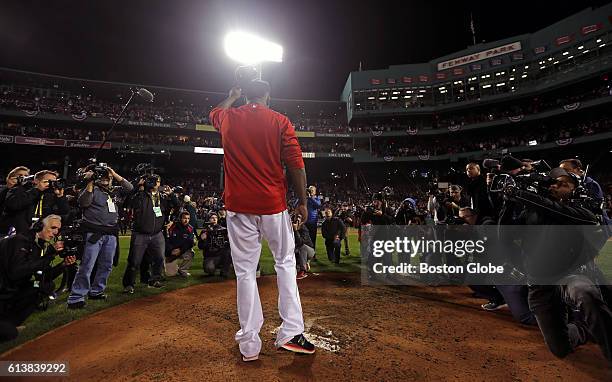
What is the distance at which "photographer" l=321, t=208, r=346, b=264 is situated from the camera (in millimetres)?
8570

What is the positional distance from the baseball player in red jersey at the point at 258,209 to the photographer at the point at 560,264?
2.37m

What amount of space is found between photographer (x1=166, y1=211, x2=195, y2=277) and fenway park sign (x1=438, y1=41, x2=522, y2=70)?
132ft

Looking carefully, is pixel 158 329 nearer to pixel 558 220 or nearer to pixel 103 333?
pixel 103 333

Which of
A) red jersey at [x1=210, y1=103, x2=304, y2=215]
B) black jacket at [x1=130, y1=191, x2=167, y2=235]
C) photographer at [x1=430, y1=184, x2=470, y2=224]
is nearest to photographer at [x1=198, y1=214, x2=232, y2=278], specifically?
black jacket at [x1=130, y1=191, x2=167, y2=235]

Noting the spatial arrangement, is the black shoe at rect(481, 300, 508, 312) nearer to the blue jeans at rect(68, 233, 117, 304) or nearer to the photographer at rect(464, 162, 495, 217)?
the photographer at rect(464, 162, 495, 217)

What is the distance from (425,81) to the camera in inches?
1480

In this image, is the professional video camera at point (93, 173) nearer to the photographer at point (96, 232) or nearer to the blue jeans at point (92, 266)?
the photographer at point (96, 232)

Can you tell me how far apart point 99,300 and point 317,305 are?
3.62m

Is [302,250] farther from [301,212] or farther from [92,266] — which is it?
[301,212]

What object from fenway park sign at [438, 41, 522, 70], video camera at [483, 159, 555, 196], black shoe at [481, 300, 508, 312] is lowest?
black shoe at [481, 300, 508, 312]

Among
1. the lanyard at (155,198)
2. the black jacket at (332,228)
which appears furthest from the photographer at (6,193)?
the black jacket at (332,228)

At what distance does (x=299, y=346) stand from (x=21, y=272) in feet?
11.3

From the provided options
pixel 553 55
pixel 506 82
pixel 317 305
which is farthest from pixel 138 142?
pixel 553 55

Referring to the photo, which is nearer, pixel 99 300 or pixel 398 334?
pixel 398 334
